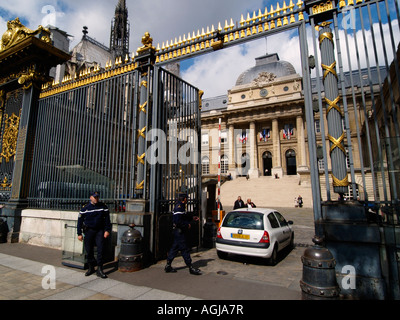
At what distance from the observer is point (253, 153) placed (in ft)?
131

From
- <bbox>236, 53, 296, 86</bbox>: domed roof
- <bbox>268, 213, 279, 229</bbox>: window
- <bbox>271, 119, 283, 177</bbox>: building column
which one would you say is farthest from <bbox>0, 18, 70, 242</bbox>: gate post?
<bbox>236, 53, 296, 86</bbox>: domed roof

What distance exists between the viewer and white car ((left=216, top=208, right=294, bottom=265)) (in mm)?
6234

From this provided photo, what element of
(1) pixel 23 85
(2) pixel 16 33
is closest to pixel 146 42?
(1) pixel 23 85

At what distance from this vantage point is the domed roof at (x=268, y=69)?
4366cm

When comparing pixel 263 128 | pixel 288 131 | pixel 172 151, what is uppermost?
pixel 263 128

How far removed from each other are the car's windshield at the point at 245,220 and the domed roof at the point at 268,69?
39.8m

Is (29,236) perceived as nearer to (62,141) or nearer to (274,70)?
(62,141)

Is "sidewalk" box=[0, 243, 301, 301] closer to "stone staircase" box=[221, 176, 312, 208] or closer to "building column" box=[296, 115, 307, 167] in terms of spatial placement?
"stone staircase" box=[221, 176, 312, 208]

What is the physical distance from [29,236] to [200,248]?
5797mm

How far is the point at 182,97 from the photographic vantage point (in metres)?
8.16

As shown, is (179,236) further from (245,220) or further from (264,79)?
(264,79)

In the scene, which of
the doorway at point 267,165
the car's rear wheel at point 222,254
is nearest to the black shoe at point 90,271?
the car's rear wheel at point 222,254

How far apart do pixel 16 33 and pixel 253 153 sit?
34.2 m

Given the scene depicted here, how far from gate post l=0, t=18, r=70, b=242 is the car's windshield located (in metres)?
7.36
